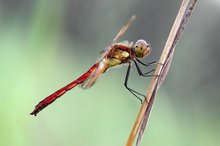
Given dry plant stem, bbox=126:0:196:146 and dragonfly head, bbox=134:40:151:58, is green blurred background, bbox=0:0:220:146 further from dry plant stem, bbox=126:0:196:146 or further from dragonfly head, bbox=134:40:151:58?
dry plant stem, bbox=126:0:196:146

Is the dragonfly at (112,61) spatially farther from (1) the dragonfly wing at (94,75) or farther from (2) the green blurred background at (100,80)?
(2) the green blurred background at (100,80)

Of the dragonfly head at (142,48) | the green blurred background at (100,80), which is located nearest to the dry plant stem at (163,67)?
the dragonfly head at (142,48)

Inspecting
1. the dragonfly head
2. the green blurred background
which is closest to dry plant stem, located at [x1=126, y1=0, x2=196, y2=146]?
the dragonfly head

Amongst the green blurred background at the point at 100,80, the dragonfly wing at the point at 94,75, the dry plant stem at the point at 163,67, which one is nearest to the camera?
the dry plant stem at the point at 163,67

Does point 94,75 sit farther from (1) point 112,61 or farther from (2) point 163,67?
(2) point 163,67

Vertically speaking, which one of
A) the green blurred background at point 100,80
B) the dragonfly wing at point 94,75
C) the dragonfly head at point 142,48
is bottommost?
the dragonfly wing at point 94,75

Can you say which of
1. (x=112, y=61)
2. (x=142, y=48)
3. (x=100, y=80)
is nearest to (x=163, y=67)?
(x=142, y=48)

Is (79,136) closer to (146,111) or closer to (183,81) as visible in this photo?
(183,81)
